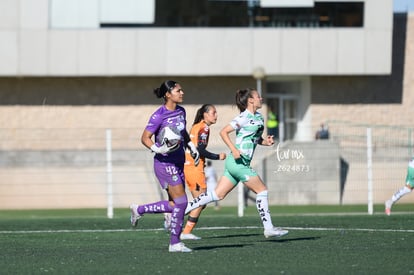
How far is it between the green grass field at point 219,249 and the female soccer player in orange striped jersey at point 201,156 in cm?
32

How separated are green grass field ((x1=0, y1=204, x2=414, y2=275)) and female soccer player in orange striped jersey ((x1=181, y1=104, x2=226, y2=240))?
0.32 metres

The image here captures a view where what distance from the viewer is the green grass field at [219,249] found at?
11.5 meters

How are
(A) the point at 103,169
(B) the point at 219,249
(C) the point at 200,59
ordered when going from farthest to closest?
(C) the point at 200,59, (A) the point at 103,169, (B) the point at 219,249

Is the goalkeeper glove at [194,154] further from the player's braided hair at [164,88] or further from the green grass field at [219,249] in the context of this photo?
the green grass field at [219,249]

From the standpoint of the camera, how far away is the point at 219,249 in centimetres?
1380

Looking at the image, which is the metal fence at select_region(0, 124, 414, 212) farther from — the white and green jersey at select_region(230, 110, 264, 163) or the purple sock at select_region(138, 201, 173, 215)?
the purple sock at select_region(138, 201, 173, 215)

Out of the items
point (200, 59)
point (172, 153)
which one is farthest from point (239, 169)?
point (200, 59)

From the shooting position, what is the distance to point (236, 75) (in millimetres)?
42344

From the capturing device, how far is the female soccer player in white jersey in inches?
577

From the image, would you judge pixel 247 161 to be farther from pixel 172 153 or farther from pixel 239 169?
pixel 172 153

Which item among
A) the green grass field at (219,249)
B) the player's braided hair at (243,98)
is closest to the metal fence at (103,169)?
the green grass field at (219,249)

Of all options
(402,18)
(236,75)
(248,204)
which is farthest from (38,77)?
(402,18)

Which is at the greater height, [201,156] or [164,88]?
[164,88]

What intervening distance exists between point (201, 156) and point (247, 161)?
141cm
